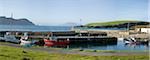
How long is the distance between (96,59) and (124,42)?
46345 millimetres

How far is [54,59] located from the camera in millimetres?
23297

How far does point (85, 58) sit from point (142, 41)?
147ft

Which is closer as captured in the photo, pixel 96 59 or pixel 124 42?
pixel 96 59

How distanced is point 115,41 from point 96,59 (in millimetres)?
49121

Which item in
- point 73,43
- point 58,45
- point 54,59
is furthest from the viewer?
point 73,43

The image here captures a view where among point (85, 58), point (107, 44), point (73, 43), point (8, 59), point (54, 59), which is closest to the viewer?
point (8, 59)

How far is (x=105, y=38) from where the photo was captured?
233 ft

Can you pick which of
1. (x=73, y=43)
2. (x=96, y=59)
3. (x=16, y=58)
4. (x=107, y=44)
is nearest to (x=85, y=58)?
(x=96, y=59)

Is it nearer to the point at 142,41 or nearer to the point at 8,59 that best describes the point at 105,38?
the point at 142,41

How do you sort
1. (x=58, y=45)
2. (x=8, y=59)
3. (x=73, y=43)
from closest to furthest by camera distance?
(x=8, y=59) → (x=58, y=45) → (x=73, y=43)

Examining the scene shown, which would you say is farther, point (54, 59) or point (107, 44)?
point (107, 44)

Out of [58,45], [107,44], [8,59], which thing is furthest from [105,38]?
[8,59]

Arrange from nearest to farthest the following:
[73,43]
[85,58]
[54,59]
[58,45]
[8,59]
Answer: [8,59] < [54,59] < [85,58] < [58,45] < [73,43]

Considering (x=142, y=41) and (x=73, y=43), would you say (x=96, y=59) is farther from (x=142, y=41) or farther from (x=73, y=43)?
(x=142, y=41)
